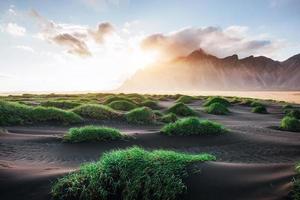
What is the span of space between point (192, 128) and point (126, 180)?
25.5 ft

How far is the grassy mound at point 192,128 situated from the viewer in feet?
42.8

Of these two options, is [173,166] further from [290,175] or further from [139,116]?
[139,116]

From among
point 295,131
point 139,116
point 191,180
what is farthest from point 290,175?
point 139,116

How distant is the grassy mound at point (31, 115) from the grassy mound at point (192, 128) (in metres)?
5.81

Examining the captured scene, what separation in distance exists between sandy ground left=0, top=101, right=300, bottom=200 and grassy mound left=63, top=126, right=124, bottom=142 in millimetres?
319

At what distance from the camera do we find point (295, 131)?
16.3 metres

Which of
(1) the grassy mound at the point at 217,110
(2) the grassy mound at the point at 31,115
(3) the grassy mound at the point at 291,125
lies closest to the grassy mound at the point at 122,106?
(1) the grassy mound at the point at 217,110

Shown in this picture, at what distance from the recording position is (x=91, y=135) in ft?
37.4

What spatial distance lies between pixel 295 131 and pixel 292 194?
1198 cm

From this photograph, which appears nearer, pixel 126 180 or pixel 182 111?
pixel 126 180

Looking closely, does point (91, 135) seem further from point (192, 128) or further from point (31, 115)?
point (31, 115)

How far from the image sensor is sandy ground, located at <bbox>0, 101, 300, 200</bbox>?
19.3 ft

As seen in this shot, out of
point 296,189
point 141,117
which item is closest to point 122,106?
point 141,117

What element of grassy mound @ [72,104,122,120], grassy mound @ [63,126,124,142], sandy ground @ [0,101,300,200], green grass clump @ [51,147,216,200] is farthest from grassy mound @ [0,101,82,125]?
green grass clump @ [51,147,216,200]
